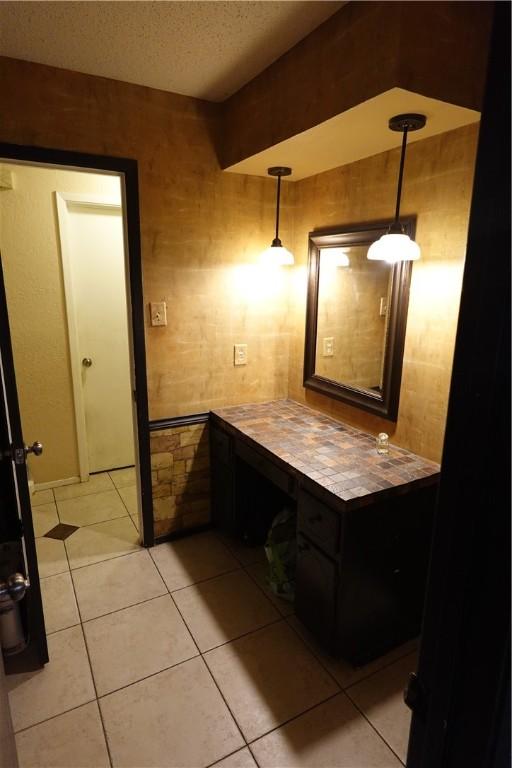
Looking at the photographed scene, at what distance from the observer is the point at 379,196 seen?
2.02 meters

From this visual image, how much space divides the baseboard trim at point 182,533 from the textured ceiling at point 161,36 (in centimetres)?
242

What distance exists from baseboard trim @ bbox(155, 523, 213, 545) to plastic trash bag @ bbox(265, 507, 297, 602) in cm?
64

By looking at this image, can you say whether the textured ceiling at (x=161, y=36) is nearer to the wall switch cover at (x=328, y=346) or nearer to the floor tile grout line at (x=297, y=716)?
the wall switch cover at (x=328, y=346)

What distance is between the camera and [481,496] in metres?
0.57

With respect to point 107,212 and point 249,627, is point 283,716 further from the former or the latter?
point 107,212

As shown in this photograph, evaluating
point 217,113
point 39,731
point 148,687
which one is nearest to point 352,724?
point 148,687

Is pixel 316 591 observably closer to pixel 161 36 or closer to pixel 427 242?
pixel 427 242

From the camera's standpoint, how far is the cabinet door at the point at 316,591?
1.77m

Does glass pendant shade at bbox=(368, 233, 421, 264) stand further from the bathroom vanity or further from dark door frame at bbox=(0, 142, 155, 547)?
dark door frame at bbox=(0, 142, 155, 547)

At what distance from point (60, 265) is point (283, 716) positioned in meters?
2.87

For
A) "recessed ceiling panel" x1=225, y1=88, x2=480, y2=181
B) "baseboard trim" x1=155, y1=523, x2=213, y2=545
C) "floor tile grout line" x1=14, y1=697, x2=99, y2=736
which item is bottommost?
"floor tile grout line" x1=14, y1=697, x2=99, y2=736

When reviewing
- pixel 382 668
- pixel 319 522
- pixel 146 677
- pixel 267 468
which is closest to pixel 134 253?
pixel 267 468

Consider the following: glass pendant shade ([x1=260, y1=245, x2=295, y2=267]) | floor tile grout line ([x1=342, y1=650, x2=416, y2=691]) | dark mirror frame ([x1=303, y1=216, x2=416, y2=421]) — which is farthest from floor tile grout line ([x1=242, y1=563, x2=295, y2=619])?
glass pendant shade ([x1=260, y1=245, x2=295, y2=267])

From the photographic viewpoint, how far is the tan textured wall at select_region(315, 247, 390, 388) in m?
2.12
